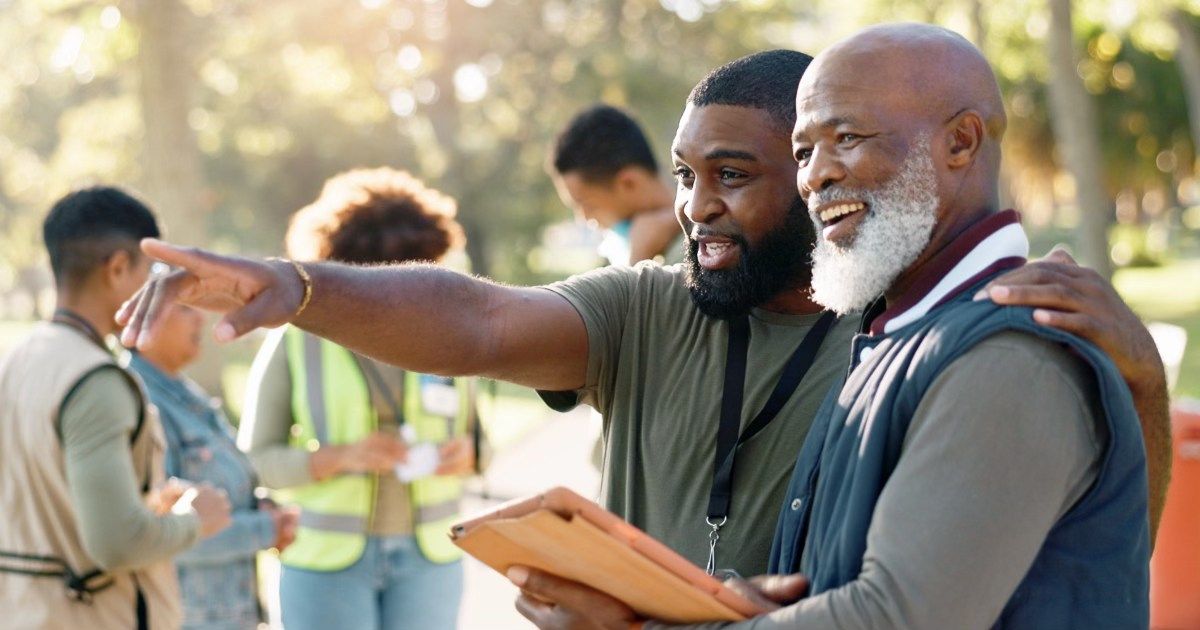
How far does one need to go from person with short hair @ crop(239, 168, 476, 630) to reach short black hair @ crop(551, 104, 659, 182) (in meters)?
1.03

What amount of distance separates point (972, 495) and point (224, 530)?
3.42 metres

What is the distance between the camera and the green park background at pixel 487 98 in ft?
87.9

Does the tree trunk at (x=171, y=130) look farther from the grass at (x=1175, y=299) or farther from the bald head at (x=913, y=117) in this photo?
the grass at (x=1175, y=299)

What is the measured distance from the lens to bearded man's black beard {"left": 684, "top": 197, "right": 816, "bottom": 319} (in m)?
2.98

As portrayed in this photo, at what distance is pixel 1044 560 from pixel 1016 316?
0.38 m

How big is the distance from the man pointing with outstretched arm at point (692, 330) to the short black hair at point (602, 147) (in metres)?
2.93

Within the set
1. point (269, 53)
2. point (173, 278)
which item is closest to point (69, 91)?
point (269, 53)

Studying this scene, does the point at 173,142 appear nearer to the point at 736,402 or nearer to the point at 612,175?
the point at 612,175

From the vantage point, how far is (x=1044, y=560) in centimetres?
218

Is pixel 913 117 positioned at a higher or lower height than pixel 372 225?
higher

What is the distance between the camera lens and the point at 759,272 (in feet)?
9.86

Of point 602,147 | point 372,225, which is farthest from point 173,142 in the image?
point 372,225

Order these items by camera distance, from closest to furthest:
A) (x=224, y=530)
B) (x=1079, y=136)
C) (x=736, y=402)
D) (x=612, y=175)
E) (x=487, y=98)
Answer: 1. (x=736, y=402)
2. (x=224, y=530)
3. (x=612, y=175)
4. (x=1079, y=136)
5. (x=487, y=98)

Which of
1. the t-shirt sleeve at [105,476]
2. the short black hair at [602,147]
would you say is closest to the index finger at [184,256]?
the t-shirt sleeve at [105,476]
